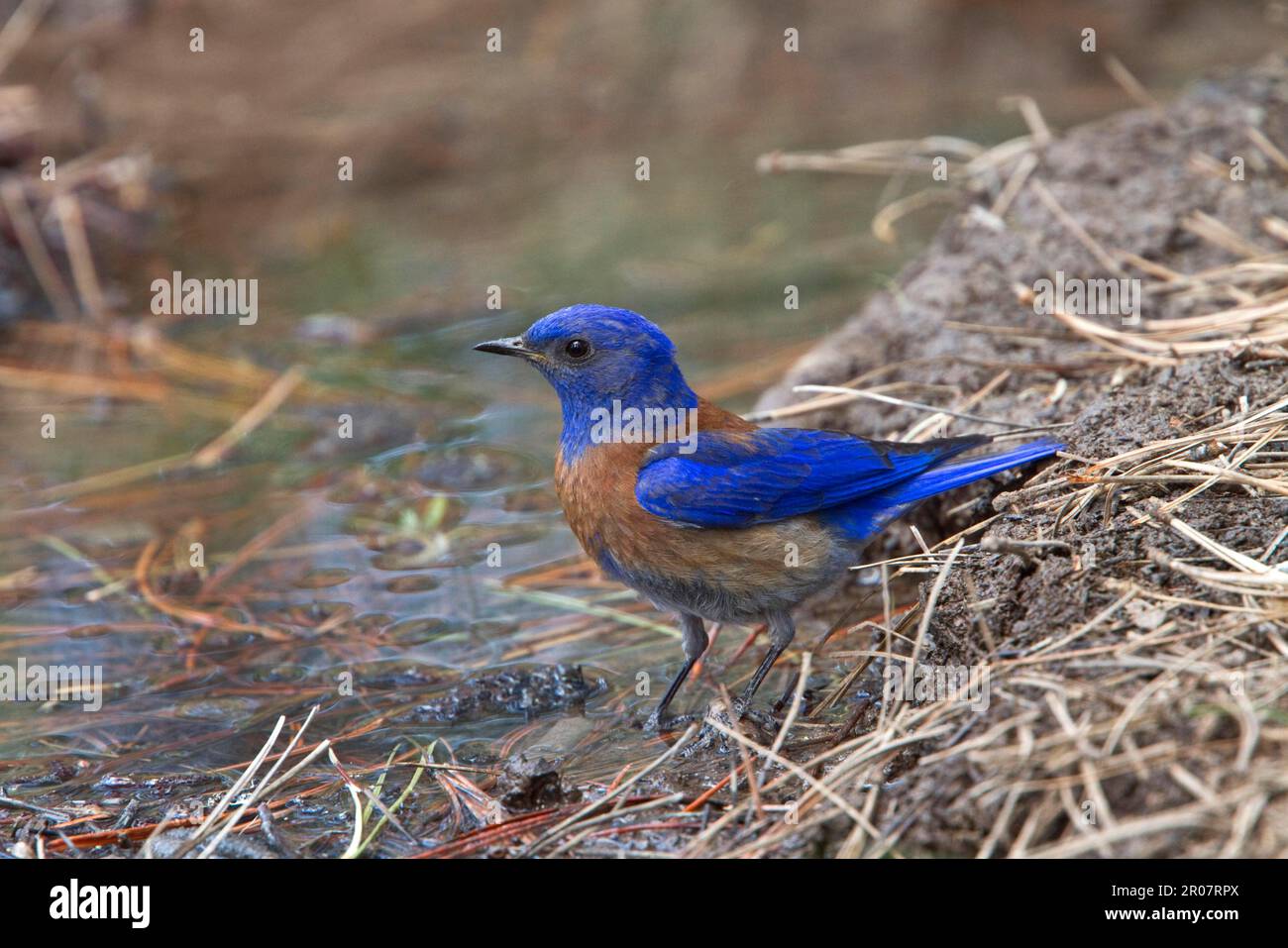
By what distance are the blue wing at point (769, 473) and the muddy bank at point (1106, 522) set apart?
340 mm

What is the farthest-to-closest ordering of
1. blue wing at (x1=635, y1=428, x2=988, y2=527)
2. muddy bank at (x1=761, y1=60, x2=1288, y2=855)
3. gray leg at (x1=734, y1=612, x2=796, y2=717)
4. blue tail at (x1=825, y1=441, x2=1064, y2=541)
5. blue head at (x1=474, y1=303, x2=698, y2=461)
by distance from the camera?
blue head at (x1=474, y1=303, x2=698, y2=461)
gray leg at (x1=734, y1=612, x2=796, y2=717)
blue wing at (x1=635, y1=428, x2=988, y2=527)
blue tail at (x1=825, y1=441, x2=1064, y2=541)
muddy bank at (x1=761, y1=60, x2=1288, y2=855)

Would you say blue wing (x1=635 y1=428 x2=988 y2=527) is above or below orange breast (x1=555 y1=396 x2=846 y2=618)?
above

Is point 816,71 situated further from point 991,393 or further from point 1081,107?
point 991,393

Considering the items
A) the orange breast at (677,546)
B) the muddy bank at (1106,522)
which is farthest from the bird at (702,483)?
the muddy bank at (1106,522)

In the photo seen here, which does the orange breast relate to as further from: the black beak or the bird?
the black beak

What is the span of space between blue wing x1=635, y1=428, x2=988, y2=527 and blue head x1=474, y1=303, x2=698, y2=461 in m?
0.23

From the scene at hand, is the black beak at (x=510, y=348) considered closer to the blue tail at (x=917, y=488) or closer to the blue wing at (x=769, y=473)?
the blue wing at (x=769, y=473)

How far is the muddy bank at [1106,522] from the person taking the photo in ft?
8.48

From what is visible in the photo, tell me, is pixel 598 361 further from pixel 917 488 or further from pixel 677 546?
pixel 917 488

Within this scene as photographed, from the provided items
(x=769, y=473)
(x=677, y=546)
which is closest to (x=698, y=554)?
(x=677, y=546)

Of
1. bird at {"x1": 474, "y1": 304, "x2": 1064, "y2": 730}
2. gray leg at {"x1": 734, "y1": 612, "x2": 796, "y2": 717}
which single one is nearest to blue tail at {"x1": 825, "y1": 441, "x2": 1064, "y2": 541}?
bird at {"x1": 474, "y1": 304, "x2": 1064, "y2": 730}

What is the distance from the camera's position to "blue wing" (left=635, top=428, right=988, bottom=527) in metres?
3.94
